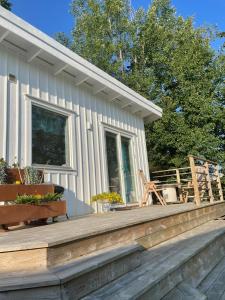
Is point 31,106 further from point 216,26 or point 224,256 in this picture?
point 216,26

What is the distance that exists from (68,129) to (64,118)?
20 cm

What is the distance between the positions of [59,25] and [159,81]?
904 cm

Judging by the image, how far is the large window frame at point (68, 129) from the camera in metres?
4.11

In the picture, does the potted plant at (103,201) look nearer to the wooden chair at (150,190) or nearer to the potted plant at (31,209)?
the wooden chair at (150,190)

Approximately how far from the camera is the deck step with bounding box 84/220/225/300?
1.83 m

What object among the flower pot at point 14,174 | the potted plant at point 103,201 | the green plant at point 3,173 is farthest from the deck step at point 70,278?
the potted plant at point 103,201

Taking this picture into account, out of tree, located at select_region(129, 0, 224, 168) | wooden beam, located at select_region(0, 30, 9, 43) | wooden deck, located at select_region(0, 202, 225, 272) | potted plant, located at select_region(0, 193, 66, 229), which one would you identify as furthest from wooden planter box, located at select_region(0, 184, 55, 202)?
tree, located at select_region(129, 0, 224, 168)

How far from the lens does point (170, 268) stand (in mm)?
2273

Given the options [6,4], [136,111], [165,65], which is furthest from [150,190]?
[6,4]

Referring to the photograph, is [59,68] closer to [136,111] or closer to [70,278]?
[136,111]

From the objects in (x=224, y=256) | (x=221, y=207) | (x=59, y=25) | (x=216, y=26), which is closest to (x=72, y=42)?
(x=59, y=25)

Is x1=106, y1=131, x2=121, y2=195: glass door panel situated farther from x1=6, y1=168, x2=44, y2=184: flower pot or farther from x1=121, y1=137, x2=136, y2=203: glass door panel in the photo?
x1=6, y1=168, x2=44, y2=184: flower pot

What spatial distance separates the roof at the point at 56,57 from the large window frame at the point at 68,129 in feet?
2.04

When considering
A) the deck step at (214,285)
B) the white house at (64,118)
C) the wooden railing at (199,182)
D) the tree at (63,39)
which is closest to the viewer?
the deck step at (214,285)
